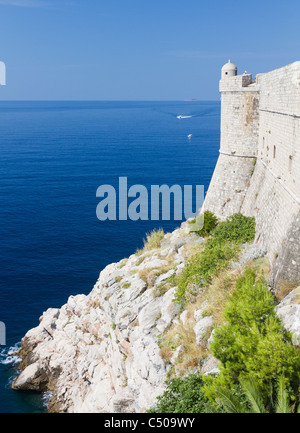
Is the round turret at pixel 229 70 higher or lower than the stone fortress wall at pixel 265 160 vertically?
higher

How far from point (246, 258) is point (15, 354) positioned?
18.6m

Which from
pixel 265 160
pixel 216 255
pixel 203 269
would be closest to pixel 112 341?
pixel 203 269

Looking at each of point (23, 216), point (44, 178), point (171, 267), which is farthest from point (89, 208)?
point (171, 267)

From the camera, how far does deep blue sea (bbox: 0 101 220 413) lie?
3266 centimetres

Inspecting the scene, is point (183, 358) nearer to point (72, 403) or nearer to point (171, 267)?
point (171, 267)

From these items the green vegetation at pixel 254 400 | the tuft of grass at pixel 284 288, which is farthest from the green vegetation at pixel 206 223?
Result: the green vegetation at pixel 254 400

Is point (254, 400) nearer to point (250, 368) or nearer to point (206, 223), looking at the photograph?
point (250, 368)

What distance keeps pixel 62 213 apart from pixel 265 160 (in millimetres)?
36083

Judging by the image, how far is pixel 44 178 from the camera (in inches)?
2640

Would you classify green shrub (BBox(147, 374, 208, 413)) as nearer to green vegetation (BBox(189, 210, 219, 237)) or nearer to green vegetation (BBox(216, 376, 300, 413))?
green vegetation (BBox(216, 376, 300, 413))

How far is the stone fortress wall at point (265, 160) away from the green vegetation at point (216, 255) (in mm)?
798

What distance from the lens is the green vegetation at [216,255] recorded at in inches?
645

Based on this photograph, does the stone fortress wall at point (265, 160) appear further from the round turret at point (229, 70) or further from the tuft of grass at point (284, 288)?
the tuft of grass at point (284, 288)

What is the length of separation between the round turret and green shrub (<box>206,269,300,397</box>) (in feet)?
47.2
